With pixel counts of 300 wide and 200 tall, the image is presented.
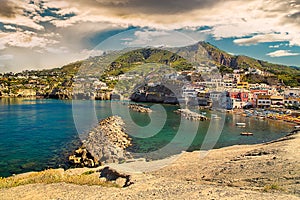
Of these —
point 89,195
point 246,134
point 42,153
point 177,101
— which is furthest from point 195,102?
point 89,195

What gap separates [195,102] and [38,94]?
58.5m

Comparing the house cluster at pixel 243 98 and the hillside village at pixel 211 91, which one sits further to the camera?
the hillside village at pixel 211 91

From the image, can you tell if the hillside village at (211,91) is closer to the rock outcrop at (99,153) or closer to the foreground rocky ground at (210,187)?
the rock outcrop at (99,153)

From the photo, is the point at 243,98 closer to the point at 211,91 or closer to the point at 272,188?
the point at 211,91

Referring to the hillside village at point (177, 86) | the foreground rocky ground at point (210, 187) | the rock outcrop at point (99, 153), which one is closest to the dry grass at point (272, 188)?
the foreground rocky ground at point (210, 187)

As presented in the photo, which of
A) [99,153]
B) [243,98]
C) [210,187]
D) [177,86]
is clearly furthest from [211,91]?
[210,187]

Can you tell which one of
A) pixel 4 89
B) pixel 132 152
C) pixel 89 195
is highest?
pixel 4 89

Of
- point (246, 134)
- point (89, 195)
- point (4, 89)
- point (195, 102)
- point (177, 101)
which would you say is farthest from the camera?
point (4, 89)

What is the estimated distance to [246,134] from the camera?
26.8 m

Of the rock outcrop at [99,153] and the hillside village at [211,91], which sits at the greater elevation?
the hillside village at [211,91]

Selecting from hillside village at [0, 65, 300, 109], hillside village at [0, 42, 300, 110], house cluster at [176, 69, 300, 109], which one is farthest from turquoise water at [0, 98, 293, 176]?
hillside village at [0, 42, 300, 110]

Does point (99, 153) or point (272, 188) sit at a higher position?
point (272, 188)

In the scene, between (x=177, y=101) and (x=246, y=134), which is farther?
(x=177, y=101)

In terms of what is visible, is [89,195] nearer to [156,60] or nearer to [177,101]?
[177,101]
